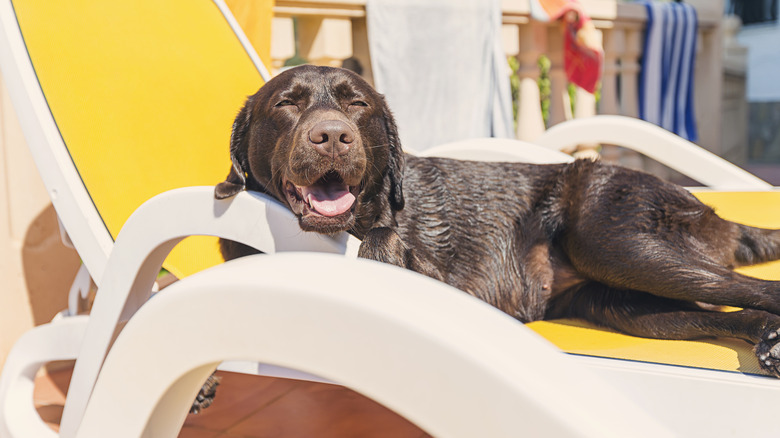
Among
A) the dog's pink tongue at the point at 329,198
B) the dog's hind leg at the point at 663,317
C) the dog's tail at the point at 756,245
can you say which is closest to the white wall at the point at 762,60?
the dog's tail at the point at 756,245

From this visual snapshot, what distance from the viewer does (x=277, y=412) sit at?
2.61 m

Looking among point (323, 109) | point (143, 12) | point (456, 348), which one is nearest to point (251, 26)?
point (143, 12)

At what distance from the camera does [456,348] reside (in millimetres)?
780

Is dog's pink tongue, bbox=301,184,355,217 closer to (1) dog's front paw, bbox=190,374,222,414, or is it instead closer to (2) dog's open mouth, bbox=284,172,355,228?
(2) dog's open mouth, bbox=284,172,355,228

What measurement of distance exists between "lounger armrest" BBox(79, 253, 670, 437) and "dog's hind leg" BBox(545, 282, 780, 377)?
85cm

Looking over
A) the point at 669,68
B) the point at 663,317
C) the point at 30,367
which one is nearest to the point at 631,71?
the point at 669,68

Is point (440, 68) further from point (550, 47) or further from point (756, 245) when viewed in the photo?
point (756, 245)

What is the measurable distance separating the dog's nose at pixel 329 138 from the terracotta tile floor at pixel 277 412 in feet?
3.83

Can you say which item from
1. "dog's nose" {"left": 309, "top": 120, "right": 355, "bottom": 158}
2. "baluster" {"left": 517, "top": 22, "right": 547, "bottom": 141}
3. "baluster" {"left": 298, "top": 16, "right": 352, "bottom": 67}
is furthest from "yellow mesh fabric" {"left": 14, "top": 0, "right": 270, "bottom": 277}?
"baluster" {"left": 517, "top": 22, "right": 547, "bottom": 141}

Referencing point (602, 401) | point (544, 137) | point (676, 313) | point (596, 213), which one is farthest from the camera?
point (544, 137)

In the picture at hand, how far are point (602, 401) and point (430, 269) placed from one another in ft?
4.15

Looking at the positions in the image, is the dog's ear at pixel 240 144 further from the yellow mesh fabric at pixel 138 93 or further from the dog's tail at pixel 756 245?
the dog's tail at pixel 756 245

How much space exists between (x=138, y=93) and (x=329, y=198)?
85cm

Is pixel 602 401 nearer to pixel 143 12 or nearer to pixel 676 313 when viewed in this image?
pixel 676 313
